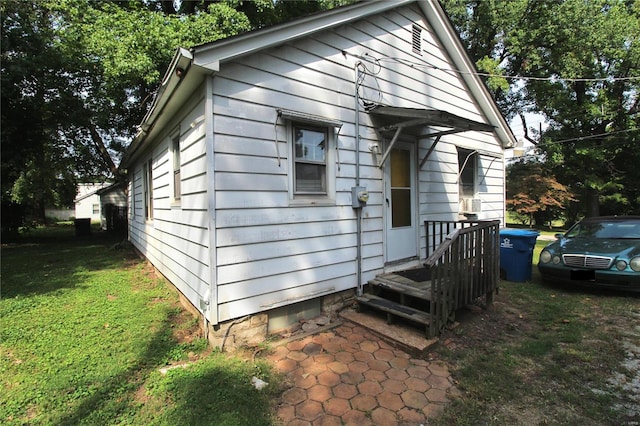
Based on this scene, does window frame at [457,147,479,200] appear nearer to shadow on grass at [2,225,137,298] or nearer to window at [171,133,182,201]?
window at [171,133,182,201]

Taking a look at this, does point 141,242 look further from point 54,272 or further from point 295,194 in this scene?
point 295,194

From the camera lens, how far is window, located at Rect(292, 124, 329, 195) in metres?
4.01

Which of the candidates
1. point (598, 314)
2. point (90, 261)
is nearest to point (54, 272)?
point (90, 261)

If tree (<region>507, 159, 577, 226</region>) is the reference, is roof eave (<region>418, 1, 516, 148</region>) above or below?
above

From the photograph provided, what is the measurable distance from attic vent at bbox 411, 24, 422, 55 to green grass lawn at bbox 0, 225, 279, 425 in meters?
5.74

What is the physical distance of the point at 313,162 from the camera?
13.5 feet

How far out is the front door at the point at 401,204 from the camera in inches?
201

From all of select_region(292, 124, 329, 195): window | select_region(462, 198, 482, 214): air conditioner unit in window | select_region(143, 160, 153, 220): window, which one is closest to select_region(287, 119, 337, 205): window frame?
select_region(292, 124, 329, 195): window

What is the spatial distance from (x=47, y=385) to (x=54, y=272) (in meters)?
5.57

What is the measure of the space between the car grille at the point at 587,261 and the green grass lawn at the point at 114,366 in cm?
532

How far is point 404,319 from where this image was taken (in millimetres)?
3812

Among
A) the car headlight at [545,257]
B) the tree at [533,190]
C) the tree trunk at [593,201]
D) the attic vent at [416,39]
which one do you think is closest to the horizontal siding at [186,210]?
the attic vent at [416,39]

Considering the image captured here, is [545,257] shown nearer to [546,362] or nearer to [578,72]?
[546,362]

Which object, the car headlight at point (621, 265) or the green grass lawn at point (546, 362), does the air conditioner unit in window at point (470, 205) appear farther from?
the car headlight at point (621, 265)
